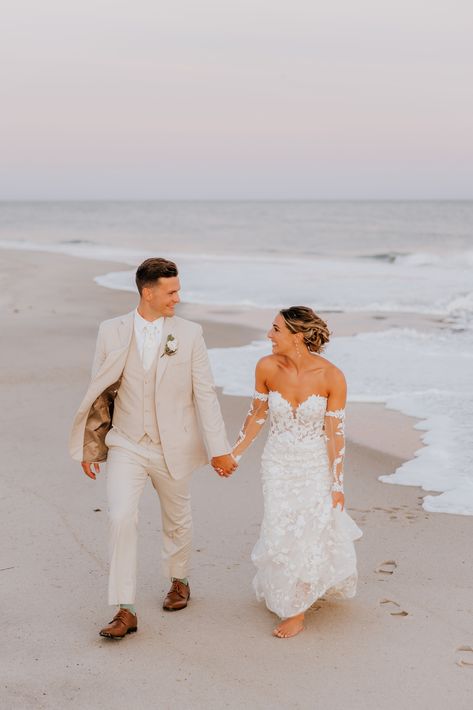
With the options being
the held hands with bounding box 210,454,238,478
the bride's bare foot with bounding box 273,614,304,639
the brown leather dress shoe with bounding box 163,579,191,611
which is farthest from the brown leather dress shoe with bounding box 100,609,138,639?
the held hands with bounding box 210,454,238,478

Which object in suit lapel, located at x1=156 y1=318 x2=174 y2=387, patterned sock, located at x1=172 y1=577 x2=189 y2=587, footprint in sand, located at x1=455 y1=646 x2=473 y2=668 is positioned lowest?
footprint in sand, located at x1=455 y1=646 x2=473 y2=668

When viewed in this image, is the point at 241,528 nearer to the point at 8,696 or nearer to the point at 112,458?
the point at 112,458

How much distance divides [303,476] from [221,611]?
0.90 m

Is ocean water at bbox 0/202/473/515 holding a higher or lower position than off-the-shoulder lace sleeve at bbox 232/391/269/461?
lower

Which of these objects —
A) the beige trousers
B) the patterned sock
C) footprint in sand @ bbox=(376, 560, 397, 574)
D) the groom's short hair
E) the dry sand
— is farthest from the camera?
footprint in sand @ bbox=(376, 560, 397, 574)

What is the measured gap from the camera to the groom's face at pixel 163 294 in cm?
447

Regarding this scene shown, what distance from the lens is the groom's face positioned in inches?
176

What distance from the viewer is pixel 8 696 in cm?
384

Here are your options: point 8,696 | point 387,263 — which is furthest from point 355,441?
point 387,263

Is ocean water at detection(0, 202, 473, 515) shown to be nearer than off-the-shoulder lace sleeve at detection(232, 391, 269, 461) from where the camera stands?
No

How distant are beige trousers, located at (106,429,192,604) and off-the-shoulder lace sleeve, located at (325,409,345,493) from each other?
2.59 ft

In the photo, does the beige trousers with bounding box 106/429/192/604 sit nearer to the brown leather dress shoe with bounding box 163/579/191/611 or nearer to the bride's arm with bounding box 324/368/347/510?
the brown leather dress shoe with bounding box 163/579/191/611

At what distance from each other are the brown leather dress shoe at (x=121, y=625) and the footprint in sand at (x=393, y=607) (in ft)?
4.54

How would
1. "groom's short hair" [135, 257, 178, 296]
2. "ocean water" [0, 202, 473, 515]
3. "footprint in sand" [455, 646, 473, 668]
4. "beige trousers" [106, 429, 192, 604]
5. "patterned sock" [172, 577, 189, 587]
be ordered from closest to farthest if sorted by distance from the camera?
"footprint in sand" [455, 646, 473, 668] → "beige trousers" [106, 429, 192, 604] → "groom's short hair" [135, 257, 178, 296] → "patterned sock" [172, 577, 189, 587] → "ocean water" [0, 202, 473, 515]
